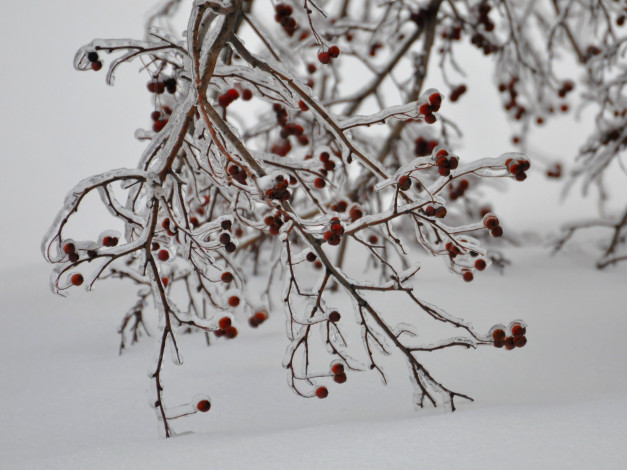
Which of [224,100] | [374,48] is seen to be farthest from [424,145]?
[224,100]

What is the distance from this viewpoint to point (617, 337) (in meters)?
1.96

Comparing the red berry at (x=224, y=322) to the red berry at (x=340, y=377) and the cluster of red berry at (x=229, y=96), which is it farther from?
the cluster of red berry at (x=229, y=96)

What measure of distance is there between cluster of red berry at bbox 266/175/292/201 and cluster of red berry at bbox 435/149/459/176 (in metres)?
0.34

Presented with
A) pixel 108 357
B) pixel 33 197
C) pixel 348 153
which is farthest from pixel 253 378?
pixel 33 197

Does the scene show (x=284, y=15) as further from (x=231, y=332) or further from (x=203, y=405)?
(x=203, y=405)

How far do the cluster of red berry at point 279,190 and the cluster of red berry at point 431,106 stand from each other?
0.36 metres

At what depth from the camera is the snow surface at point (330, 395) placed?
1.18m

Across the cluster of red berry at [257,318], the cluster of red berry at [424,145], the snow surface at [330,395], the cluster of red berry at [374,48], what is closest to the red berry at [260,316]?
the cluster of red berry at [257,318]

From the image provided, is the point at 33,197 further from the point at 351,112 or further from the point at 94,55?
the point at 94,55

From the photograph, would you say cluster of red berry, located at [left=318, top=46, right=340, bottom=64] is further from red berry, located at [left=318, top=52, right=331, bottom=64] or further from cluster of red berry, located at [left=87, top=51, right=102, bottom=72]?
cluster of red berry, located at [left=87, top=51, right=102, bottom=72]

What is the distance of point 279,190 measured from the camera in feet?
3.95

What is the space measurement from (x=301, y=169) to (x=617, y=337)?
3.75 feet

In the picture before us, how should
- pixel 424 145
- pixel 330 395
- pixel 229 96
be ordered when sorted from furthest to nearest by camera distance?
pixel 424 145, pixel 330 395, pixel 229 96

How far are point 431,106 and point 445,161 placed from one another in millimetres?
124
